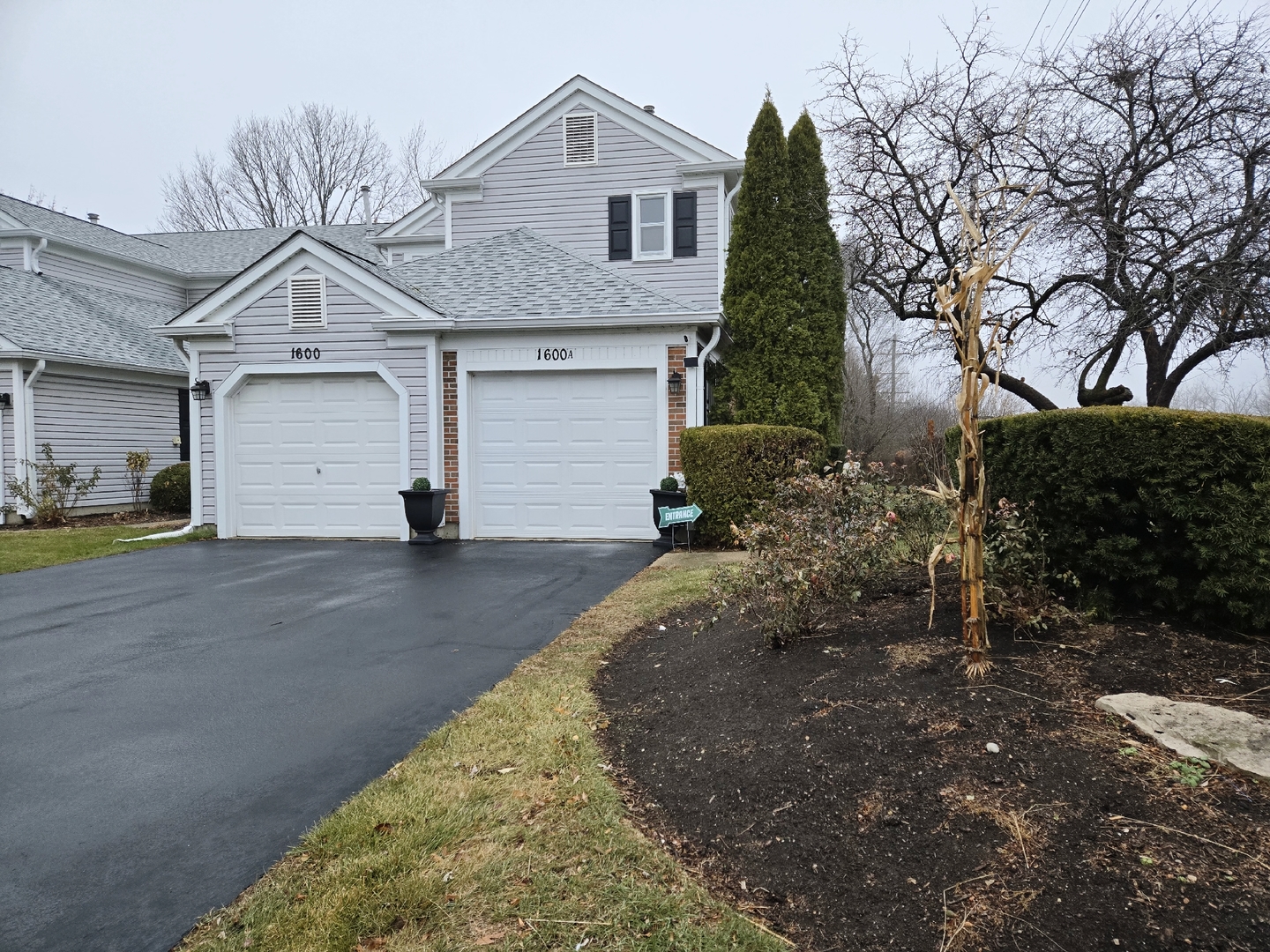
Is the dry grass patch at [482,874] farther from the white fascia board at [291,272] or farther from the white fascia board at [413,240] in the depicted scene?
the white fascia board at [413,240]

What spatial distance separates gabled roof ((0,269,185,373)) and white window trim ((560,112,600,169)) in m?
9.00

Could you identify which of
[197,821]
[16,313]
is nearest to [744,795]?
[197,821]

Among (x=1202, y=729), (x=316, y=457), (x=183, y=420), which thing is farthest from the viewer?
(x=183, y=420)

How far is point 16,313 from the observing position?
14680 millimetres

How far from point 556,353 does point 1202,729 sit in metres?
9.21

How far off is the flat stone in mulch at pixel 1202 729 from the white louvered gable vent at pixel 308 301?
10.8 meters

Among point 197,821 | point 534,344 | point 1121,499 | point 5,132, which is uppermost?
point 5,132

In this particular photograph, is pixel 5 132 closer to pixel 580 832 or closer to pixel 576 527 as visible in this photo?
pixel 576 527

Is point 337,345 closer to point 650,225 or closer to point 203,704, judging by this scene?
point 650,225

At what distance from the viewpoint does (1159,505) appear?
3479 millimetres

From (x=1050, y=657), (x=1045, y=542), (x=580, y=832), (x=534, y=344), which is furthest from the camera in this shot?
(x=534, y=344)

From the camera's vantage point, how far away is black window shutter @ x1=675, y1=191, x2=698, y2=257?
1297 centimetres

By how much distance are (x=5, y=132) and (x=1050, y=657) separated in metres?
30.5

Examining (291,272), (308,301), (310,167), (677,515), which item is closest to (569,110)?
(291,272)
